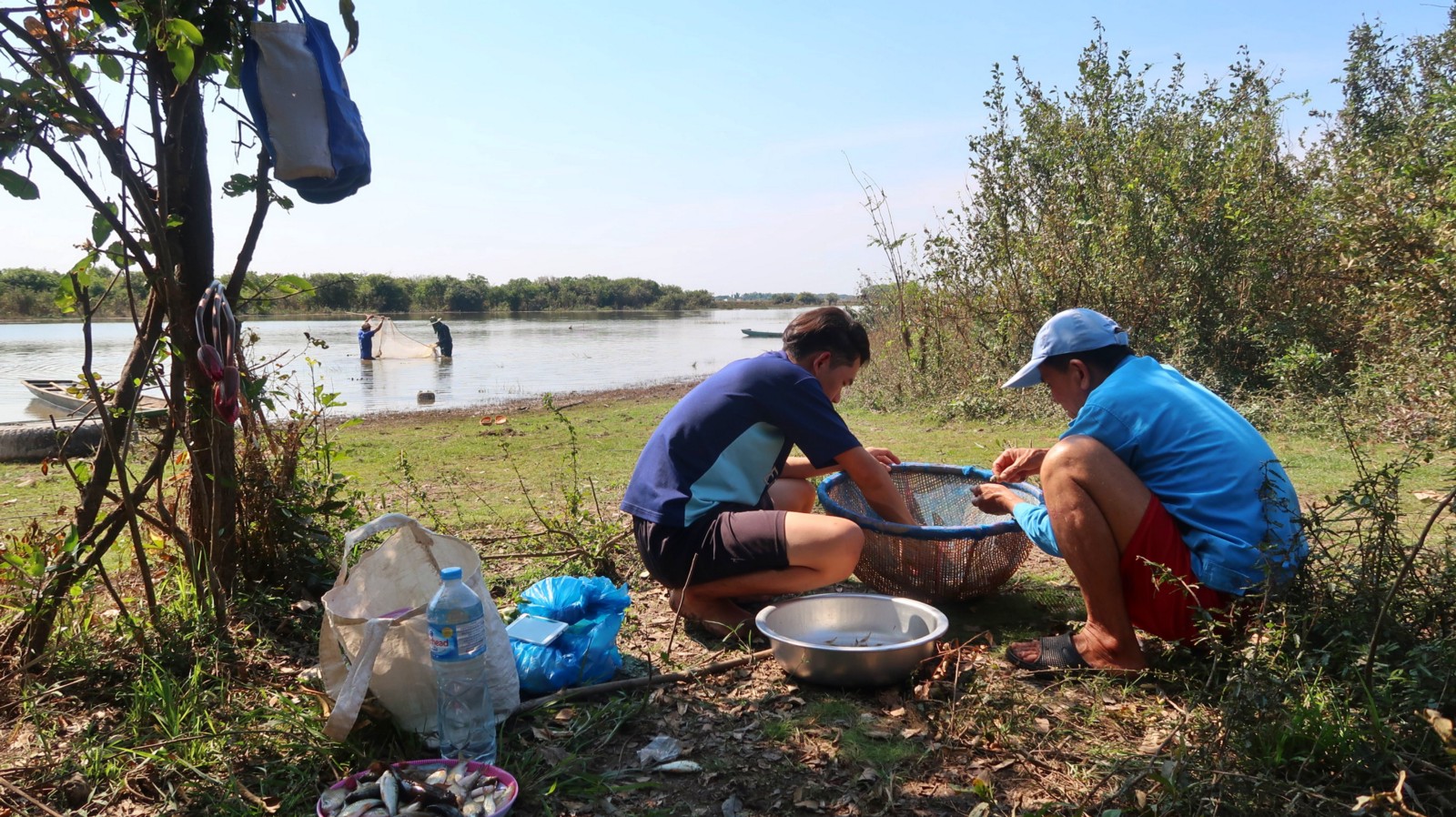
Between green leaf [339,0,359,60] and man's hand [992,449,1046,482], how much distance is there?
9.33 feet

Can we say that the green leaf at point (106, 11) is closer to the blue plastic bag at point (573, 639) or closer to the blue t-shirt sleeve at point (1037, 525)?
the blue plastic bag at point (573, 639)

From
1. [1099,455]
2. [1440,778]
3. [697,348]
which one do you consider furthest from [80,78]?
[697,348]

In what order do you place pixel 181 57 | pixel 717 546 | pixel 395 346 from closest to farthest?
pixel 181 57 → pixel 717 546 → pixel 395 346

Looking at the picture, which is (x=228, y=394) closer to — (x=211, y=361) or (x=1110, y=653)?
(x=211, y=361)

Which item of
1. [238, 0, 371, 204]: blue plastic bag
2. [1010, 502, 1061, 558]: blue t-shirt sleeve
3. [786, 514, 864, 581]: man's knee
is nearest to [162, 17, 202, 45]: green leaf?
[238, 0, 371, 204]: blue plastic bag

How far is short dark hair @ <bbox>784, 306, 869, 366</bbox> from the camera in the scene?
3334 mm

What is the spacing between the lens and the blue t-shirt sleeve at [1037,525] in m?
2.84

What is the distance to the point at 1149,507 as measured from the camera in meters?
2.55

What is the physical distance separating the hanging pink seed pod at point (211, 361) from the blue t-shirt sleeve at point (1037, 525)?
8.99ft

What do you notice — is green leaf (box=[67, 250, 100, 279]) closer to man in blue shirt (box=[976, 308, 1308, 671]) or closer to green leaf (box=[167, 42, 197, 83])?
green leaf (box=[167, 42, 197, 83])

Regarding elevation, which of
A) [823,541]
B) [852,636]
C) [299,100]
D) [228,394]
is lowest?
[852,636]

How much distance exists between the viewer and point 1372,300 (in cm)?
725

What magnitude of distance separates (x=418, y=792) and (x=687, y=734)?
838mm

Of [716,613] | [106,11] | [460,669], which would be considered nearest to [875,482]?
[716,613]
